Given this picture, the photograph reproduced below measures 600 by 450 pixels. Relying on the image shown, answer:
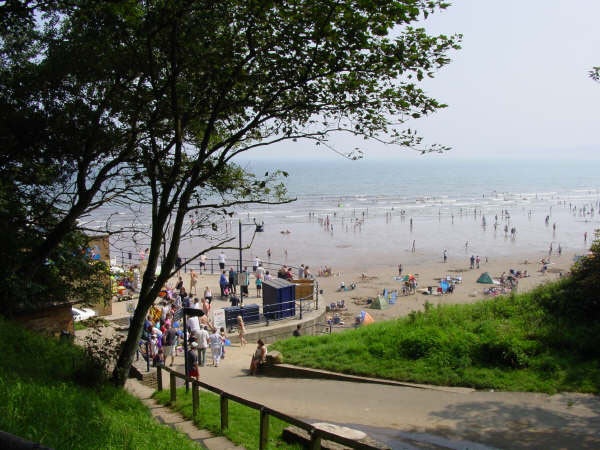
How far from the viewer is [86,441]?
15.2ft

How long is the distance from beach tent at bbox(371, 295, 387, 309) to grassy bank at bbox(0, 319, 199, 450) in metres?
21.3

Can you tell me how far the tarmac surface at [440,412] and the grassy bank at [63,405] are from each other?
5.36 feet

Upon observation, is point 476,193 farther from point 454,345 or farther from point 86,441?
point 86,441

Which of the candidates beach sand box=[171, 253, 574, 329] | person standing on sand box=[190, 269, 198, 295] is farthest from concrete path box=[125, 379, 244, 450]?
person standing on sand box=[190, 269, 198, 295]

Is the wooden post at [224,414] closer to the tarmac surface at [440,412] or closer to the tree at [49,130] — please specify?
the tarmac surface at [440,412]

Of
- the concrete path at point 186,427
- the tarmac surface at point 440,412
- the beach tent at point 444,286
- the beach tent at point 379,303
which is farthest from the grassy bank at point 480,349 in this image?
the beach tent at point 444,286

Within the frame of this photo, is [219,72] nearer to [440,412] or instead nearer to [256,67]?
[256,67]

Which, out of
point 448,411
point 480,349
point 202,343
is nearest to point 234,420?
point 448,411

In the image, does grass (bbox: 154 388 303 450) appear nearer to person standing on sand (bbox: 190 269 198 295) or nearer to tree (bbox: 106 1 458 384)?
tree (bbox: 106 1 458 384)

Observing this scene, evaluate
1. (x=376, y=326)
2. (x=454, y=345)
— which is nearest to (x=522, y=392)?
(x=454, y=345)

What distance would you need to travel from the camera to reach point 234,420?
28.1 ft

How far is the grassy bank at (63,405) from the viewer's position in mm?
4598

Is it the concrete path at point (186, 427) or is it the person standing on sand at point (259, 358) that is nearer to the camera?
the concrete path at point (186, 427)

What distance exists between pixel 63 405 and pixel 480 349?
845 cm
